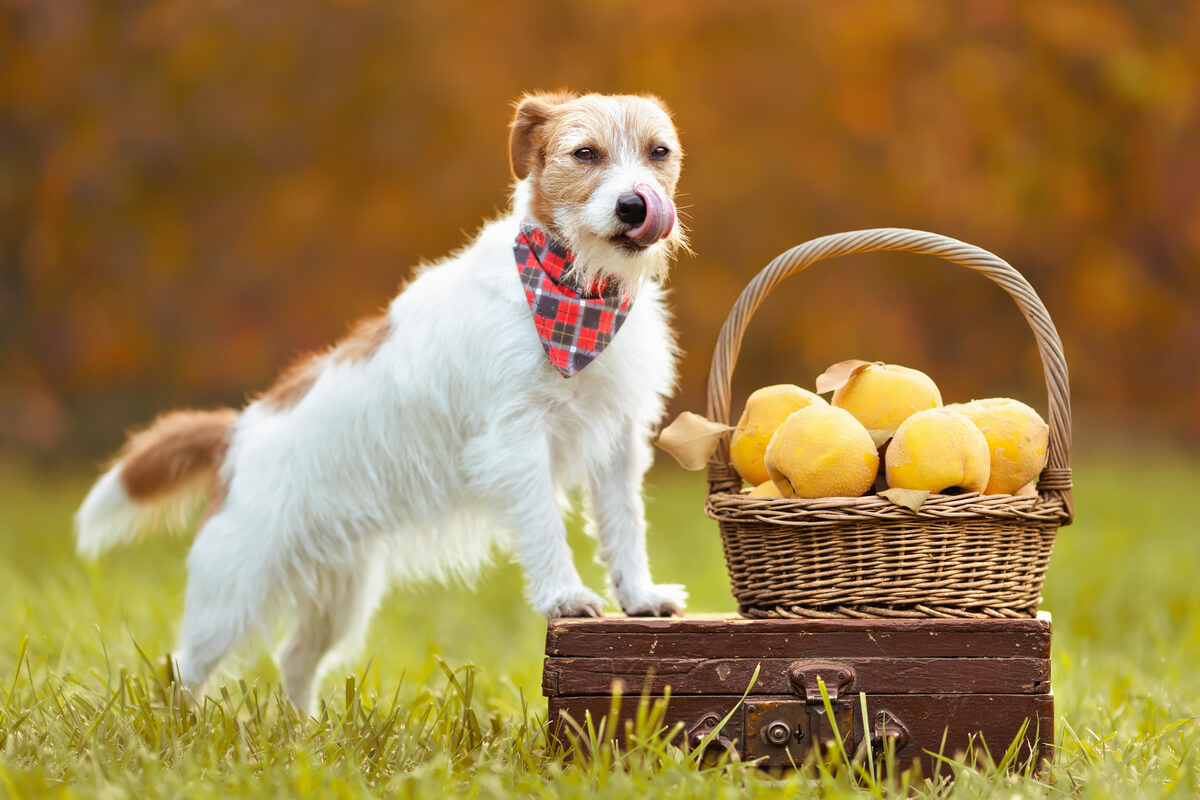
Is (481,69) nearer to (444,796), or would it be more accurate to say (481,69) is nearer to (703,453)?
(703,453)

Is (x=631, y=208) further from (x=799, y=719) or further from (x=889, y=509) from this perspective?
(x=799, y=719)

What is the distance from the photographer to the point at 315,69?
8.89 m

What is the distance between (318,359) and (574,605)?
1.16m

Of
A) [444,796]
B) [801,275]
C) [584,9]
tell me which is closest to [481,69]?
[584,9]

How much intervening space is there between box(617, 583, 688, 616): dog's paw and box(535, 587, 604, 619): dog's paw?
17 cm

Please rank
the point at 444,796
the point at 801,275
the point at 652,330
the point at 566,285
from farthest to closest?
the point at 801,275 → the point at 652,330 → the point at 566,285 → the point at 444,796

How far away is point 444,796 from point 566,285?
1.15 m

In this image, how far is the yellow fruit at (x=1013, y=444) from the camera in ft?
8.13

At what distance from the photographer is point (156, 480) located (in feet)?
10.7

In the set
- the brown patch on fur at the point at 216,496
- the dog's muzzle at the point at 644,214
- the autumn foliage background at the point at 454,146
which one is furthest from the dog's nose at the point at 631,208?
the autumn foliage background at the point at 454,146

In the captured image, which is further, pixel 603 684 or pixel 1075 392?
pixel 1075 392

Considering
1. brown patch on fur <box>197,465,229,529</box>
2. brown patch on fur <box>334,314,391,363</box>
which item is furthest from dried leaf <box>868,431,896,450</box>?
brown patch on fur <box>197,465,229,529</box>

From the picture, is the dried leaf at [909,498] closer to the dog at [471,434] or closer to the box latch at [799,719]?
the box latch at [799,719]

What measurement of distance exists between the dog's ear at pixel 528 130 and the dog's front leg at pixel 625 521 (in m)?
0.70
